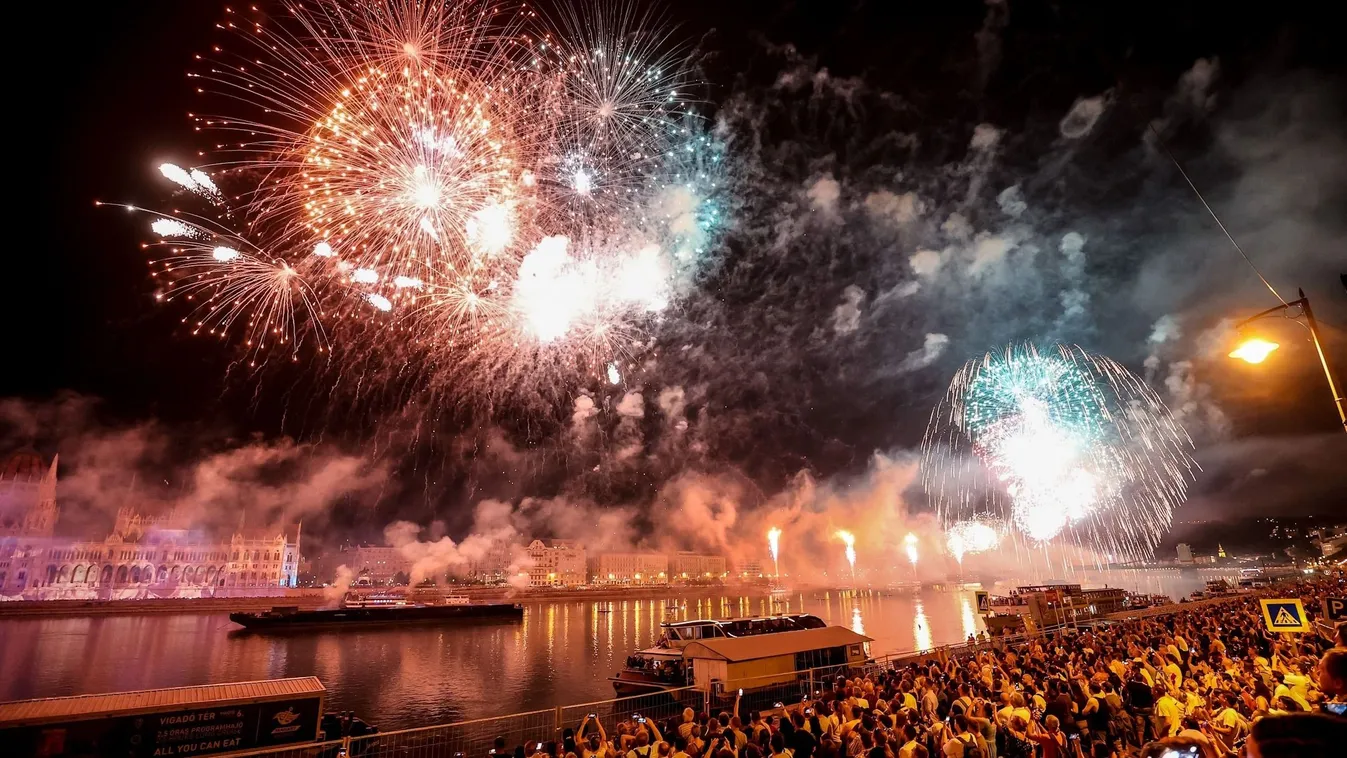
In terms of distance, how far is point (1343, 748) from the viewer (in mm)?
1812

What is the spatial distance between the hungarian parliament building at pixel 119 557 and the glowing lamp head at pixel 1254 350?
515 feet

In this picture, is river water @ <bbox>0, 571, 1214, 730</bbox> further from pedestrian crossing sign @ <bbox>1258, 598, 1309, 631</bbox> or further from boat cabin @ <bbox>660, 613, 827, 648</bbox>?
pedestrian crossing sign @ <bbox>1258, 598, 1309, 631</bbox>

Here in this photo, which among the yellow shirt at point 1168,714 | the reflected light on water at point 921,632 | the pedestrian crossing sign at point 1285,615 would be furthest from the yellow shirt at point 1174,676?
the reflected light on water at point 921,632

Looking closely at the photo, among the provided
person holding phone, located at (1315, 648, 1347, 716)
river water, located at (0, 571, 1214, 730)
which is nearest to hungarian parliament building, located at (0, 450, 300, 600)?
river water, located at (0, 571, 1214, 730)

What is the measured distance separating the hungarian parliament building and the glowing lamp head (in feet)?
515

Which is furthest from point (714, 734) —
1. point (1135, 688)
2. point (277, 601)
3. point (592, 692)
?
point (277, 601)

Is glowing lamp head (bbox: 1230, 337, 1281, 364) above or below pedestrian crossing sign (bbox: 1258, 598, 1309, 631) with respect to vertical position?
above

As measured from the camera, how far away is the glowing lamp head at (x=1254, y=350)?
719 cm

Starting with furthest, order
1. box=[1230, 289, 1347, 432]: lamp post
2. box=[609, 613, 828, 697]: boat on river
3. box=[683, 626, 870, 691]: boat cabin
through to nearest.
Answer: box=[609, 613, 828, 697]: boat on river → box=[683, 626, 870, 691]: boat cabin → box=[1230, 289, 1347, 432]: lamp post

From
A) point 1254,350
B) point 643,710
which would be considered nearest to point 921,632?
point 643,710

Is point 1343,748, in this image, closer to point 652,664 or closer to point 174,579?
point 652,664

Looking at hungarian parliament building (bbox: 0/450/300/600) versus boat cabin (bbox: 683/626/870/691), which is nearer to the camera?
boat cabin (bbox: 683/626/870/691)

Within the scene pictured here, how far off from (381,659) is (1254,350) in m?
56.3

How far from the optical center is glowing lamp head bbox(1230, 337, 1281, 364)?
719 cm
